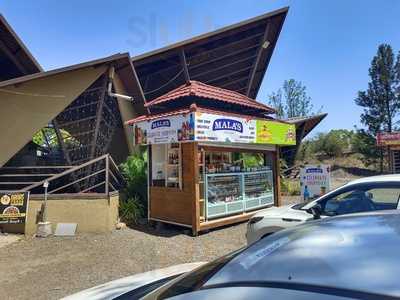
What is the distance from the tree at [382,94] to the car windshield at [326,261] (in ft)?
118

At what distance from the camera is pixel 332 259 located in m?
1.51

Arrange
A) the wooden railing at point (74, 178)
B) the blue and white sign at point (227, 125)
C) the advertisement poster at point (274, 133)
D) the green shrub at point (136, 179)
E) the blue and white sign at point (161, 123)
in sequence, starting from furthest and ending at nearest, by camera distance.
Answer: the wooden railing at point (74, 178), the green shrub at point (136, 179), the advertisement poster at point (274, 133), the blue and white sign at point (161, 123), the blue and white sign at point (227, 125)

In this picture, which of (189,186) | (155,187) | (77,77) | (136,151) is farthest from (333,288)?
(136,151)

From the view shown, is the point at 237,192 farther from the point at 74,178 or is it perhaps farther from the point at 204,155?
the point at 74,178

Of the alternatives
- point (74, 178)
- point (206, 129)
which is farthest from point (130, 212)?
point (206, 129)

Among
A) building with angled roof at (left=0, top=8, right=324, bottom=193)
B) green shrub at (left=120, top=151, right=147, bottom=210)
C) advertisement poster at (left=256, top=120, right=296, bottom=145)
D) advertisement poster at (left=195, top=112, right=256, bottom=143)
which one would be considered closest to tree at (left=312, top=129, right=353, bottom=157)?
building with angled roof at (left=0, top=8, right=324, bottom=193)

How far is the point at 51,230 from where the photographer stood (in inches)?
384

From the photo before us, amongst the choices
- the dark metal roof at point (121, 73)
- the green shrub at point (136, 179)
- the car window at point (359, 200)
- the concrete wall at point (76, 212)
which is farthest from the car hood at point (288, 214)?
the dark metal roof at point (121, 73)

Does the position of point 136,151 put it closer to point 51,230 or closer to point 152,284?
point 51,230

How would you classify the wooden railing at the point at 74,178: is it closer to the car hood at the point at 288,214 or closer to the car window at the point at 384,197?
the car hood at the point at 288,214

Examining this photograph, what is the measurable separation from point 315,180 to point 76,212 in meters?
6.68

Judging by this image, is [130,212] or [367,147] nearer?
[130,212]

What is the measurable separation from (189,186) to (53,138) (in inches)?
413

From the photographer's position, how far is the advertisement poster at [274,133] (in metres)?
11.0
